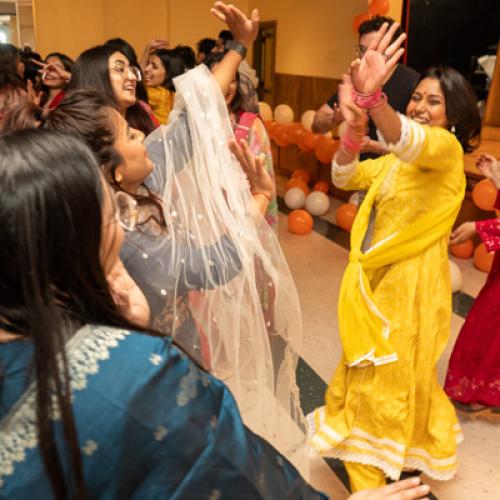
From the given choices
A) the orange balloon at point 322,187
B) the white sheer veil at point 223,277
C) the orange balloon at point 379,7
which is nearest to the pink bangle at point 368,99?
the white sheer veil at point 223,277

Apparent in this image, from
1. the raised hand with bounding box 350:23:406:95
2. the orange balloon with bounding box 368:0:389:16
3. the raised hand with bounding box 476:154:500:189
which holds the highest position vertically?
the orange balloon with bounding box 368:0:389:16

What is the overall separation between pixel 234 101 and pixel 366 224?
3.55ft

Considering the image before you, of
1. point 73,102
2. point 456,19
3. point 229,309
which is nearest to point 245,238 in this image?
point 229,309

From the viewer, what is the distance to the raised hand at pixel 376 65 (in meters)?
1.31

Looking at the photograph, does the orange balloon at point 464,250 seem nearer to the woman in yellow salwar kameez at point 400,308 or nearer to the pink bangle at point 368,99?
the woman in yellow salwar kameez at point 400,308

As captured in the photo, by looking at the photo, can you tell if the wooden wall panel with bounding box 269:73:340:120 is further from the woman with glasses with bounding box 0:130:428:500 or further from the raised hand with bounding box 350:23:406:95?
the woman with glasses with bounding box 0:130:428:500

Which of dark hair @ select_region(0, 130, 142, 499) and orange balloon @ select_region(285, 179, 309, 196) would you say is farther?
orange balloon @ select_region(285, 179, 309, 196)

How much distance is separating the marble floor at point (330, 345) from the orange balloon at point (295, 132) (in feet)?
2.86

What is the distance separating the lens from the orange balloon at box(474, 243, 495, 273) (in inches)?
140

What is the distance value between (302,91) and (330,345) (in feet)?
14.3

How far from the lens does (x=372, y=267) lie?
1684 millimetres

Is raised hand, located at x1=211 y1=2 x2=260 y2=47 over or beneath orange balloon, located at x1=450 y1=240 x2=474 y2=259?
over

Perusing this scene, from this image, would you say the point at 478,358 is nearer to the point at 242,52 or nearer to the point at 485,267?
the point at 242,52

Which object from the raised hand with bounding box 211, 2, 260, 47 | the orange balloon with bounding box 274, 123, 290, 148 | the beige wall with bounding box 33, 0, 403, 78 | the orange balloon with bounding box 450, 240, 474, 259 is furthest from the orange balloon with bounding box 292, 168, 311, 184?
the raised hand with bounding box 211, 2, 260, 47
